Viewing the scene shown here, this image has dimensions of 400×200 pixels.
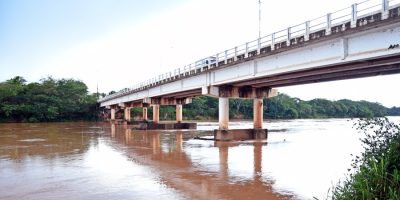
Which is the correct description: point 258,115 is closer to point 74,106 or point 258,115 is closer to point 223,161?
point 223,161

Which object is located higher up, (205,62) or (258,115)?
(205,62)

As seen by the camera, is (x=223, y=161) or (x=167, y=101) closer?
(x=223, y=161)

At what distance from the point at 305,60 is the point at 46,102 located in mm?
82573

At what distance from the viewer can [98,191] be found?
13.3m

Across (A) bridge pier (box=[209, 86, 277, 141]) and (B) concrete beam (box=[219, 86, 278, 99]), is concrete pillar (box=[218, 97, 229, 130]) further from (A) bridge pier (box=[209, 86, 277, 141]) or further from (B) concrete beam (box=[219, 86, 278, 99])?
(B) concrete beam (box=[219, 86, 278, 99])

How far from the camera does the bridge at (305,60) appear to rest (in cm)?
1752

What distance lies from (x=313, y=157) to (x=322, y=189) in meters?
9.61

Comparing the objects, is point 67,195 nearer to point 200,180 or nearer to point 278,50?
point 200,180

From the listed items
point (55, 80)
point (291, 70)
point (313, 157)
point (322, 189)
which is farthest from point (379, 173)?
point (55, 80)

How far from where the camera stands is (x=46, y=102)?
308ft

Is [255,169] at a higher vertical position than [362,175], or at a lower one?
lower

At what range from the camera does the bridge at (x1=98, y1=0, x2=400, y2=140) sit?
Answer: 17516 millimetres

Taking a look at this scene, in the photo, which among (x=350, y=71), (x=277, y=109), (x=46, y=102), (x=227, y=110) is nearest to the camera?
(x=350, y=71)

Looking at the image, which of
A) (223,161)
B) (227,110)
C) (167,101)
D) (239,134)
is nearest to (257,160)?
(223,161)
